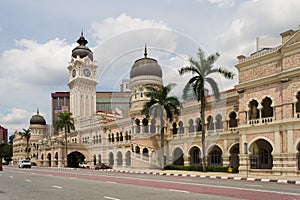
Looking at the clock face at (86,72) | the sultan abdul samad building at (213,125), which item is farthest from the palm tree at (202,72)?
the clock face at (86,72)

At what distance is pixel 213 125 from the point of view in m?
41.3

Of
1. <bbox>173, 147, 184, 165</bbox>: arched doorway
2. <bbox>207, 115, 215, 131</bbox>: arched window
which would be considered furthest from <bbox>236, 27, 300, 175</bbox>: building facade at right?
<bbox>173, 147, 184, 165</bbox>: arched doorway

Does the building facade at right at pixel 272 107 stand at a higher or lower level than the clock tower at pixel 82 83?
lower

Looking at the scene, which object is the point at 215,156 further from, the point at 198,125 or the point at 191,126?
the point at 191,126

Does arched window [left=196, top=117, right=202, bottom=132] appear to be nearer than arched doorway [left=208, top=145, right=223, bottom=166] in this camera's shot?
No

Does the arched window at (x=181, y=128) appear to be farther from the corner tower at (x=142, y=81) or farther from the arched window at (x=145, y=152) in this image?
the corner tower at (x=142, y=81)

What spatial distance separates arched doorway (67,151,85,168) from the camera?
6919 cm

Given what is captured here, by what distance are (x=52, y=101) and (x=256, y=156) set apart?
129 meters

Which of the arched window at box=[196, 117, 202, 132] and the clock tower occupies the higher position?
the clock tower

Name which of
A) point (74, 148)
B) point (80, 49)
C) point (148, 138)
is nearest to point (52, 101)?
point (80, 49)

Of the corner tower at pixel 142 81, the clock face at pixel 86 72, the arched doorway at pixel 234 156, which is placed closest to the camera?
the arched doorway at pixel 234 156

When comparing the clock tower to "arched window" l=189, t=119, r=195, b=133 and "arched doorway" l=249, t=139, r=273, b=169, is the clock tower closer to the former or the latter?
"arched window" l=189, t=119, r=195, b=133

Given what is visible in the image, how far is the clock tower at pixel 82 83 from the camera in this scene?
77.1m

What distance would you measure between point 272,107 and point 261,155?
5.59 m
